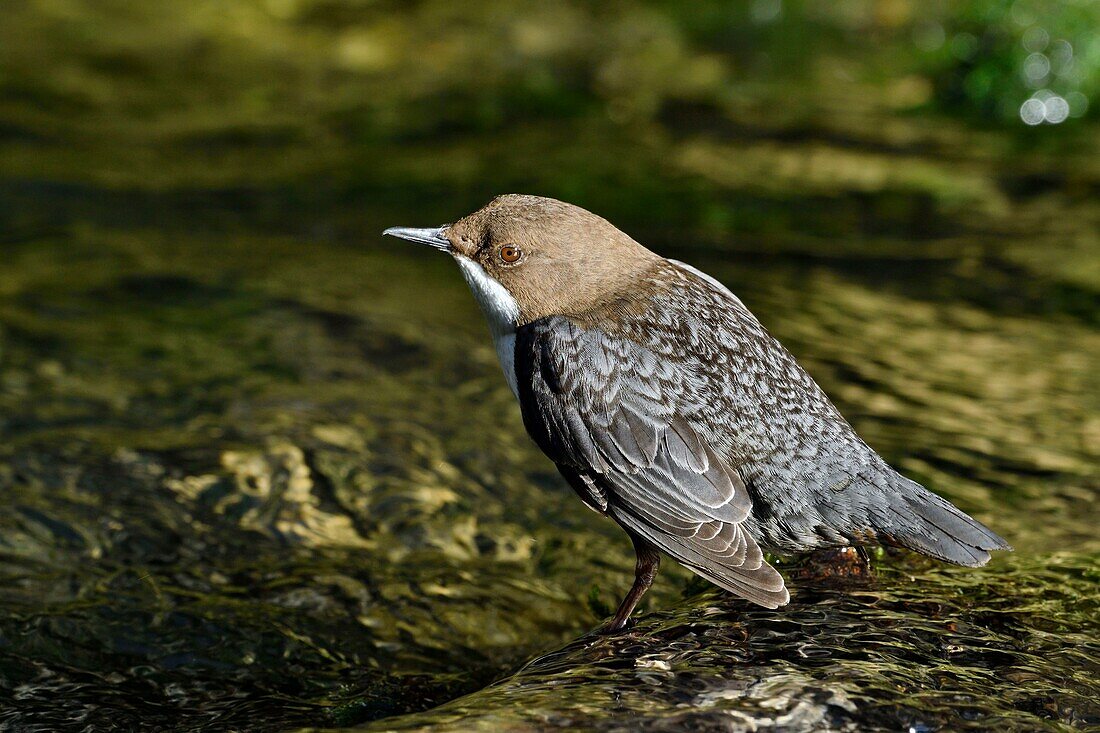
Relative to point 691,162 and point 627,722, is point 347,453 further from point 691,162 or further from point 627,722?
point 691,162

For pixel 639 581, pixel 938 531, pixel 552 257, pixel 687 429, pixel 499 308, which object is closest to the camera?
pixel 938 531

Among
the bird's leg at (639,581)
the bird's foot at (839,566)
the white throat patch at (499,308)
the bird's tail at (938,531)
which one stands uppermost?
the white throat patch at (499,308)

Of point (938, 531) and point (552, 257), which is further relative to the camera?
point (552, 257)

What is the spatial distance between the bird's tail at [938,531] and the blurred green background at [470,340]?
0.20 meters

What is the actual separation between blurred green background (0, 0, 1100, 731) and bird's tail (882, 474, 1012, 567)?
0.20 meters

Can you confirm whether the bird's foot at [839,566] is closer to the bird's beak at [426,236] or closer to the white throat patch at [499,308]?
the white throat patch at [499,308]

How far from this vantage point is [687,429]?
10.9 ft

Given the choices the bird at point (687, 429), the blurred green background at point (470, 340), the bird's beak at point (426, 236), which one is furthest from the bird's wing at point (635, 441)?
the bird's beak at point (426, 236)

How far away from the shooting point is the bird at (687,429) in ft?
10.4

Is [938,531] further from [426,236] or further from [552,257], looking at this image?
[426,236]

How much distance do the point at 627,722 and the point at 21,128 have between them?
812 cm

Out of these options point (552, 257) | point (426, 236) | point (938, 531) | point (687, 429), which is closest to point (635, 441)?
point (687, 429)

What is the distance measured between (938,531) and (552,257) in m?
1.31

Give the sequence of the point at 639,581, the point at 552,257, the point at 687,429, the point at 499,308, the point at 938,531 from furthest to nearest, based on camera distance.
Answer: the point at 499,308 → the point at 552,257 → the point at 639,581 → the point at 687,429 → the point at 938,531
